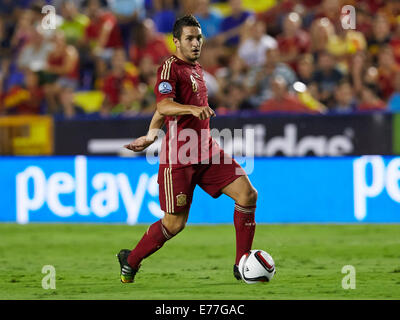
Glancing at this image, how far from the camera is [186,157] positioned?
713cm

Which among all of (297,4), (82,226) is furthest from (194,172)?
(297,4)

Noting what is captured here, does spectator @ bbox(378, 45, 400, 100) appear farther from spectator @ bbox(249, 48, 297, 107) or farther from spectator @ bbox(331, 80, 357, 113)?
spectator @ bbox(249, 48, 297, 107)

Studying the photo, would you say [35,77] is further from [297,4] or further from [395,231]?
[395,231]

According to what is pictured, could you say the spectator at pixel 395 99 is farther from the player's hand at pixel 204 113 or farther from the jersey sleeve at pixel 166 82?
the player's hand at pixel 204 113

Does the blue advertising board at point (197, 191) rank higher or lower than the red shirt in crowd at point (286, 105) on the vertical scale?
lower

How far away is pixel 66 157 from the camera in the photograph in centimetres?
1227

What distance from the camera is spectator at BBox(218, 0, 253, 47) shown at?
14695 millimetres

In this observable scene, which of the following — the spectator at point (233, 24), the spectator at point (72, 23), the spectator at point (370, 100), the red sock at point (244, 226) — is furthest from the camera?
the spectator at point (72, 23)

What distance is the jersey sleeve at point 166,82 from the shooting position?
6.93 meters

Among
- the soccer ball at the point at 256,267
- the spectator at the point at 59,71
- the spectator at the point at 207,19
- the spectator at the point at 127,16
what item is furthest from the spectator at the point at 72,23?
the soccer ball at the point at 256,267

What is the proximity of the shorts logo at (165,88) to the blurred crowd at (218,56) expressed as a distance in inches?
211

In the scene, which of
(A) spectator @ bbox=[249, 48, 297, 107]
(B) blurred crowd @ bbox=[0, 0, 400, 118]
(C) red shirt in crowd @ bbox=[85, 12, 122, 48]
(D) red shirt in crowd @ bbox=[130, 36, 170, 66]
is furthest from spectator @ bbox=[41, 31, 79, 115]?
(A) spectator @ bbox=[249, 48, 297, 107]

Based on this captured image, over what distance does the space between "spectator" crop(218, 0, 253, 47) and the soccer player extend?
7560 millimetres
